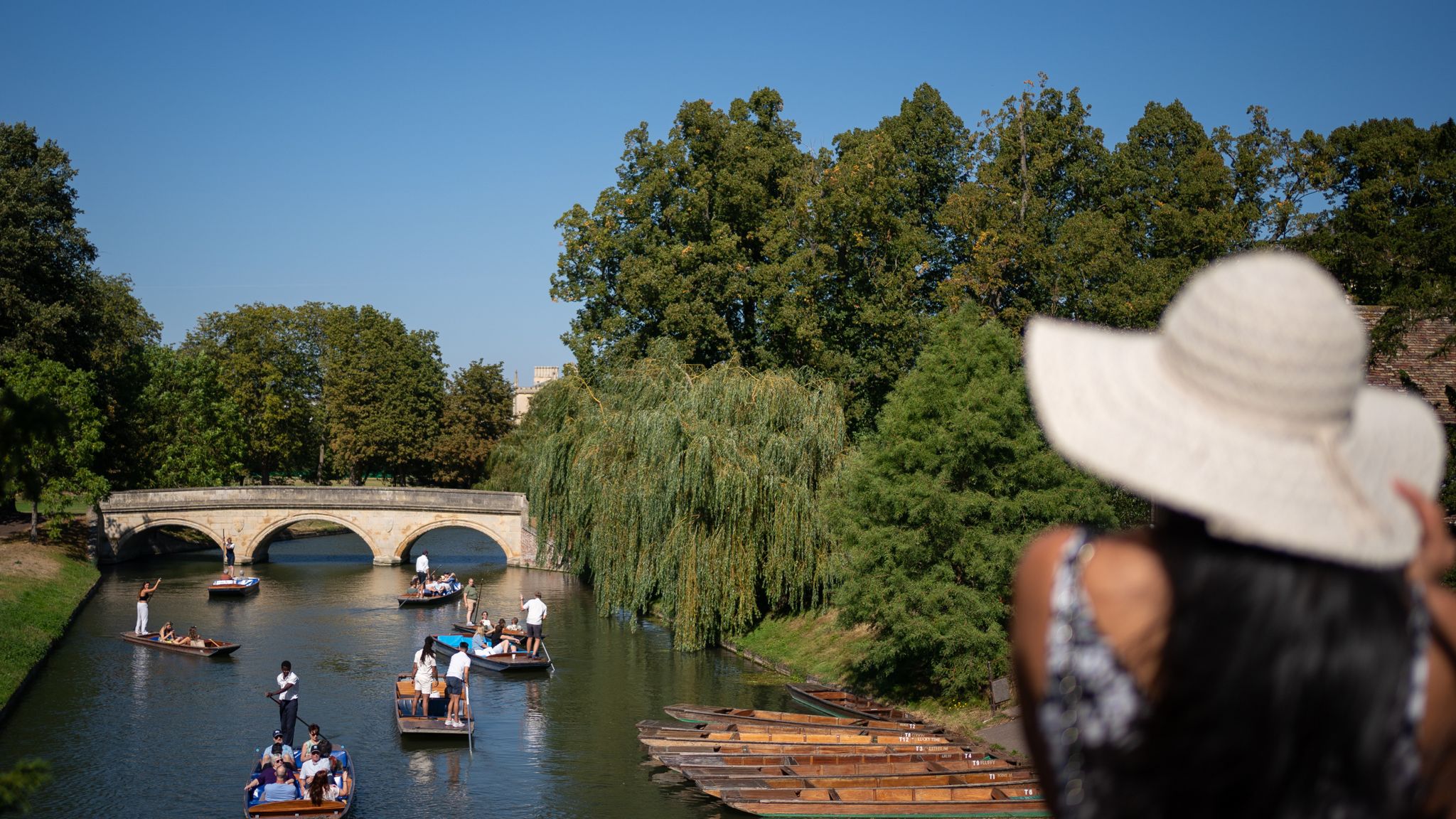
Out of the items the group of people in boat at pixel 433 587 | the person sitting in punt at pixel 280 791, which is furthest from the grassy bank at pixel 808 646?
the group of people in boat at pixel 433 587

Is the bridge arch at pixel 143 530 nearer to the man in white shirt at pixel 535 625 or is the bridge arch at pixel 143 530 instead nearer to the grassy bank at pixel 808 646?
the man in white shirt at pixel 535 625

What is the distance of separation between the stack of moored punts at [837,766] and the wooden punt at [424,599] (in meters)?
17.1

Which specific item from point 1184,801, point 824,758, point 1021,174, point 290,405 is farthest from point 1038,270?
point 290,405

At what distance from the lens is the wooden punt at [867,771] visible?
666 inches

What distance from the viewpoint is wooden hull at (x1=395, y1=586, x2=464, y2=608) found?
3662 cm

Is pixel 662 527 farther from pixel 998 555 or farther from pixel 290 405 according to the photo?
pixel 290 405

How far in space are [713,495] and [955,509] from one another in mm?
7214

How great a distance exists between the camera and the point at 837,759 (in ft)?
59.0

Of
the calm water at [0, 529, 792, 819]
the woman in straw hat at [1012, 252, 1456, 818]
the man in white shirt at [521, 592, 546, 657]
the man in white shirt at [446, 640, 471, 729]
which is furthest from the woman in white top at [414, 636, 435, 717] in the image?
the woman in straw hat at [1012, 252, 1456, 818]

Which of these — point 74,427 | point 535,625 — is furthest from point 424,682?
point 74,427

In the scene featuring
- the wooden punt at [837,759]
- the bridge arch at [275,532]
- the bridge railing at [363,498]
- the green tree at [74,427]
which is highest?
the green tree at [74,427]

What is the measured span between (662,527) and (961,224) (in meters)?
11.2

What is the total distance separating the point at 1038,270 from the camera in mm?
31328

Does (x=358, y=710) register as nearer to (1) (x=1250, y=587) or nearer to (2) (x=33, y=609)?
(2) (x=33, y=609)
